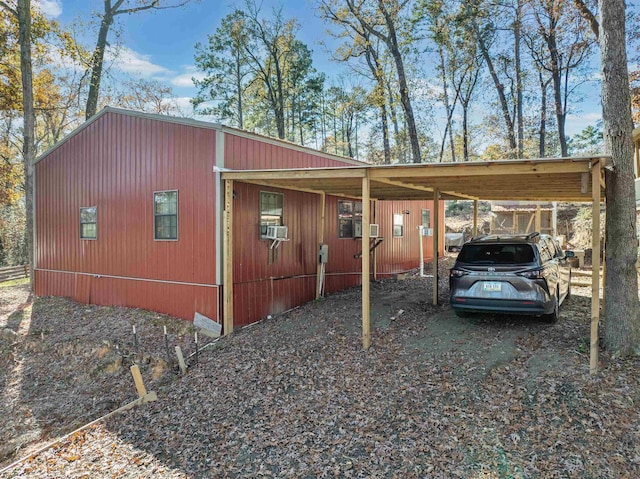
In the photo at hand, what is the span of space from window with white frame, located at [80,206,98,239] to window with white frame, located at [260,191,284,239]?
15.3 feet

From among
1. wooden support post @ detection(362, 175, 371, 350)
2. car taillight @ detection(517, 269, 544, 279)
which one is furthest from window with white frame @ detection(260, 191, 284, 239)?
car taillight @ detection(517, 269, 544, 279)

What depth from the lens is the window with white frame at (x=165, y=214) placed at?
320 inches

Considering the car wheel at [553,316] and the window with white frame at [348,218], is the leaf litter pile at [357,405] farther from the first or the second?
the window with white frame at [348,218]

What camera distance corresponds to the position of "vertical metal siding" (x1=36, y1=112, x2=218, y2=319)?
25.1 feet

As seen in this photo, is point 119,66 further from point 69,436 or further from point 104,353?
point 69,436

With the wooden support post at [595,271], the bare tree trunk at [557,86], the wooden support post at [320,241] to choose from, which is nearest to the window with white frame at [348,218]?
the wooden support post at [320,241]

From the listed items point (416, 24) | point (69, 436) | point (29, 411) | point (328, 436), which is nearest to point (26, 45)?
point (29, 411)

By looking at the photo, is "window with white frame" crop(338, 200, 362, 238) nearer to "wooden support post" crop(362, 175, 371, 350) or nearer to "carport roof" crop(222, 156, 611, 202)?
"carport roof" crop(222, 156, 611, 202)

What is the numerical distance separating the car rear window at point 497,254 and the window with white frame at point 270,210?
13.0ft

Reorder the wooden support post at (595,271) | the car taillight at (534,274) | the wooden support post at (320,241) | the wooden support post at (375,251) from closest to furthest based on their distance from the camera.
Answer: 1. the wooden support post at (595,271)
2. the car taillight at (534,274)
3. the wooden support post at (320,241)
4. the wooden support post at (375,251)

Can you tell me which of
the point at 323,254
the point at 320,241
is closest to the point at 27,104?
the point at 320,241

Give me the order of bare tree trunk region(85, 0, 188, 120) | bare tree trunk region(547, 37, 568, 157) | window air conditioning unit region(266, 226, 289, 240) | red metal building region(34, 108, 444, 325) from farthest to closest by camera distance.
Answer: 1. bare tree trunk region(547, 37, 568, 157)
2. bare tree trunk region(85, 0, 188, 120)
3. window air conditioning unit region(266, 226, 289, 240)
4. red metal building region(34, 108, 444, 325)

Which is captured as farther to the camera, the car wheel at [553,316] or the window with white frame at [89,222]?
the window with white frame at [89,222]

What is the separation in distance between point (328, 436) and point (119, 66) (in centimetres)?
1870
